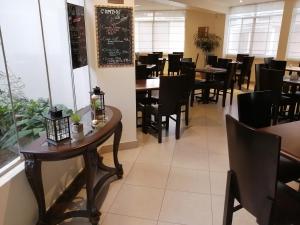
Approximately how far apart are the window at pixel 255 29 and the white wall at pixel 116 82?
656 centimetres

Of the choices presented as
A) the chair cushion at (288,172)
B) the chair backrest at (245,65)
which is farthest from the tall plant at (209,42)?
the chair cushion at (288,172)

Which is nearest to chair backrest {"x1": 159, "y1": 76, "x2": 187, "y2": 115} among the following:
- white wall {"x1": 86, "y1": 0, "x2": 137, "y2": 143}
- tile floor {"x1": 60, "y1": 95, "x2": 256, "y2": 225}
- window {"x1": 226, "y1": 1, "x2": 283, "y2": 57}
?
white wall {"x1": 86, "y1": 0, "x2": 137, "y2": 143}

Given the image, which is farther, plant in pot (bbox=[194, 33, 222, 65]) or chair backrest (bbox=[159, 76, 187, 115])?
plant in pot (bbox=[194, 33, 222, 65])

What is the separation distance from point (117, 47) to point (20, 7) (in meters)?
1.14

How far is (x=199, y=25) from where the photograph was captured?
31.6 feet

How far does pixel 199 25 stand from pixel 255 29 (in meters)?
2.25

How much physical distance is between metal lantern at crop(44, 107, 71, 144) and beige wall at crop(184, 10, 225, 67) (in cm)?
874

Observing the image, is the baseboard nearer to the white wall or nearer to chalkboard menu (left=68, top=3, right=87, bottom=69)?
the white wall

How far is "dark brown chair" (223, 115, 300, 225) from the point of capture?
117cm

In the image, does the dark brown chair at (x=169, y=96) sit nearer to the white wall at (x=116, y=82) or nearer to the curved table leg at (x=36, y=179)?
the white wall at (x=116, y=82)

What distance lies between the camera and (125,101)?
3.07 metres

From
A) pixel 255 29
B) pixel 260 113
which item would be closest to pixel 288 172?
pixel 260 113

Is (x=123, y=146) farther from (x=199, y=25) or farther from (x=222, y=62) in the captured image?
(x=199, y=25)

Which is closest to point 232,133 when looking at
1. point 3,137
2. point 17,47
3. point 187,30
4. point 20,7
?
point 3,137
